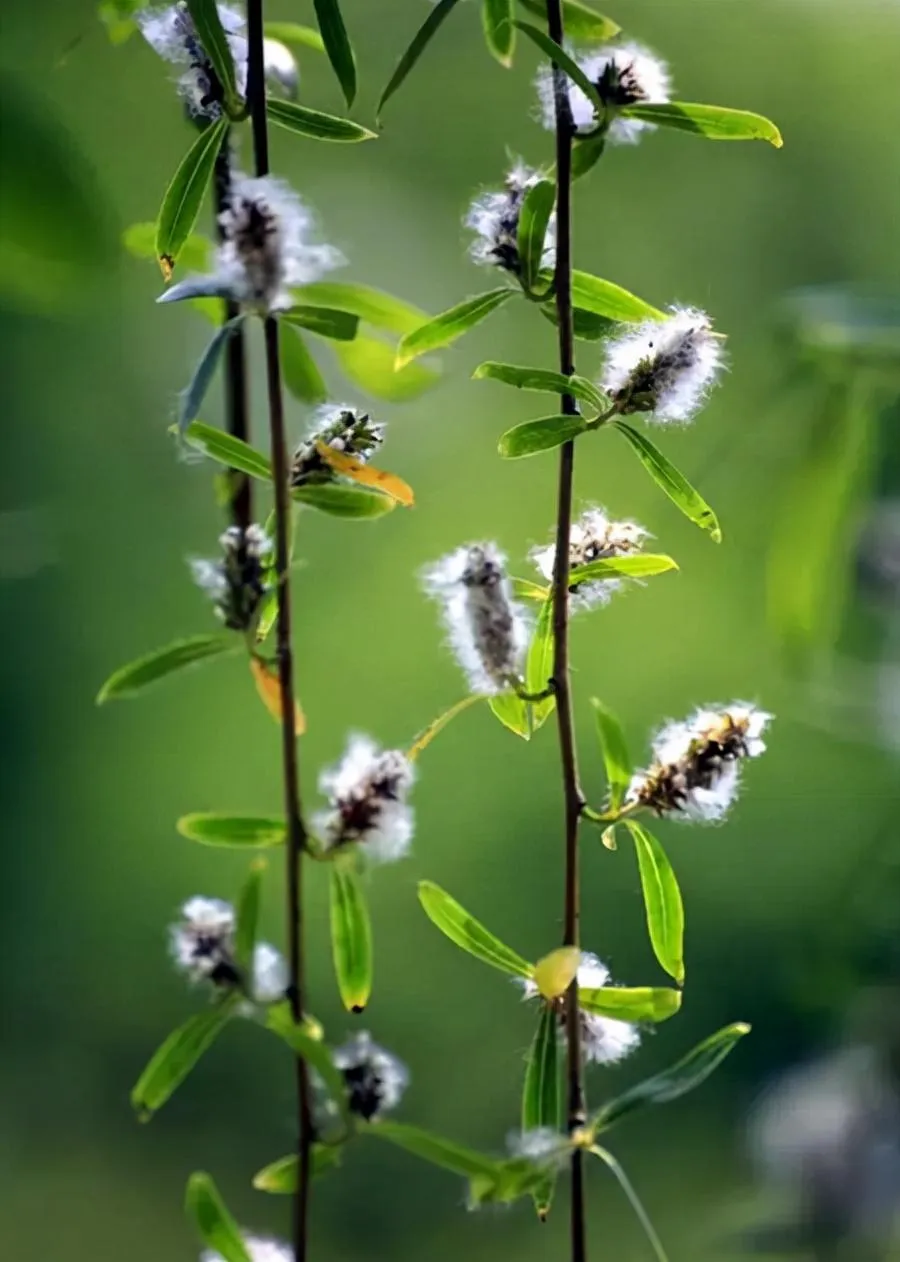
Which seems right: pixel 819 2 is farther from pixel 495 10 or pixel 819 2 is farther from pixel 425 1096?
pixel 425 1096

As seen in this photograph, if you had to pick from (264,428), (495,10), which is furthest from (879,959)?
(495,10)

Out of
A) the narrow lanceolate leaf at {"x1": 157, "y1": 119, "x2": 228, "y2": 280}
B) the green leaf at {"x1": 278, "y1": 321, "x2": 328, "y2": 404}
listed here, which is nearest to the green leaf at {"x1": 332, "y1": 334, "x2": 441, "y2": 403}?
the green leaf at {"x1": 278, "y1": 321, "x2": 328, "y2": 404}

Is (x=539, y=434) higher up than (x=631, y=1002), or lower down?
higher up

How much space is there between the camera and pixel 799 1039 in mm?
896

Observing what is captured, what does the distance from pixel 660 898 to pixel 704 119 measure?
27cm

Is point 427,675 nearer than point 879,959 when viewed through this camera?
No

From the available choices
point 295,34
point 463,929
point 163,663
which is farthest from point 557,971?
point 295,34

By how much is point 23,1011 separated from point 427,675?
0.41m

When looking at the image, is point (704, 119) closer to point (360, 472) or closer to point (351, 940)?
point (360, 472)

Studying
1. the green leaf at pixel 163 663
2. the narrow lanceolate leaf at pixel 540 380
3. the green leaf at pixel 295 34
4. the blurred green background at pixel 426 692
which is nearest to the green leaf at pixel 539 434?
the narrow lanceolate leaf at pixel 540 380

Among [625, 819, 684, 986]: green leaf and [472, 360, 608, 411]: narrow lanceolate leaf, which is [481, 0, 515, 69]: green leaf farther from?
[625, 819, 684, 986]: green leaf

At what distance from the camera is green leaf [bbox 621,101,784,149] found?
408 millimetres

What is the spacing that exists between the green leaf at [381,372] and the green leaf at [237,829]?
20cm

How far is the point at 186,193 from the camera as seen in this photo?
16.2 inches
